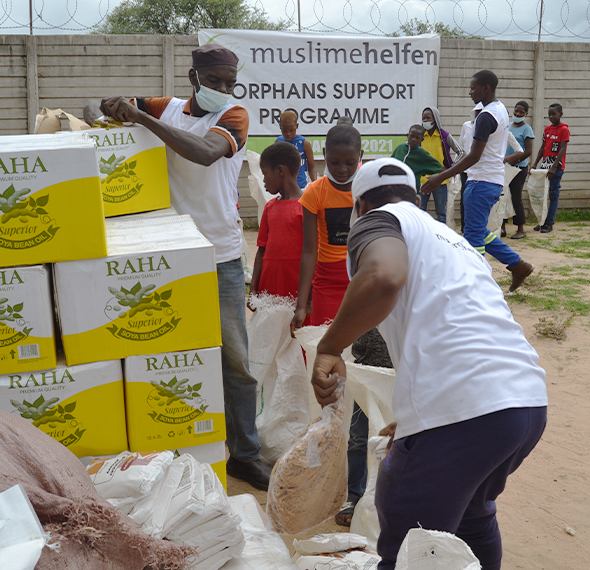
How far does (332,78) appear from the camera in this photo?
29.4 feet

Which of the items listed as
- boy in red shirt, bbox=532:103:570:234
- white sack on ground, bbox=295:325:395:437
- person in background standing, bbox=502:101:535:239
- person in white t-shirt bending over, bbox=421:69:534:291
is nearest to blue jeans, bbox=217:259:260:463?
white sack on ground, bbox=295:325:395:437

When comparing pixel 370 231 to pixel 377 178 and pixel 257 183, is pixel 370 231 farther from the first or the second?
pixel 257 183

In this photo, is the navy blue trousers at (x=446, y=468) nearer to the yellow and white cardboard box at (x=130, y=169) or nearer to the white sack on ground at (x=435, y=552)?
the white sack on ground at (x=435, y=552)

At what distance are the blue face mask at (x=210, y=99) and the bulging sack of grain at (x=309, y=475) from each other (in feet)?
4.66

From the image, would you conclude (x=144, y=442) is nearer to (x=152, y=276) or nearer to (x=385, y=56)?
(x=152, y=276)

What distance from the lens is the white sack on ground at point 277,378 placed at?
9.82 feet

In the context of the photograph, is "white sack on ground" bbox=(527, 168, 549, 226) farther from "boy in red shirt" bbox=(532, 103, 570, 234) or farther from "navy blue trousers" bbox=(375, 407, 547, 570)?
"navy blue trousers" bbox=(375, 407, 547, 570)

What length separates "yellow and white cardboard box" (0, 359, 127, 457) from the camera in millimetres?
1833

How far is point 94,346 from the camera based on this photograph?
1.87 meters

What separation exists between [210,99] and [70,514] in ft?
5.97

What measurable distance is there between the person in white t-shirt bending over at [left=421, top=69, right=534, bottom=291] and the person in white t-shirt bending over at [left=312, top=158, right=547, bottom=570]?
369cm

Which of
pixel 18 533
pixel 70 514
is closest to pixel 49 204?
pixel 70 514

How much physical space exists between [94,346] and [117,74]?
7568 mm

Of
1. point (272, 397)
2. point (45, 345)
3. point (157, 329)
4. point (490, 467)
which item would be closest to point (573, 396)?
point (272, 397)
